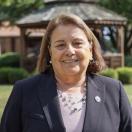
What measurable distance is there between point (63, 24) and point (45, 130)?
72 cm

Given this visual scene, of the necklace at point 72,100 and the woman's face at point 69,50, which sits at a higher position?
the woman's face at point 69,50

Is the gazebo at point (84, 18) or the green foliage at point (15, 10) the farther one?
the green foliage at point (15, 10)

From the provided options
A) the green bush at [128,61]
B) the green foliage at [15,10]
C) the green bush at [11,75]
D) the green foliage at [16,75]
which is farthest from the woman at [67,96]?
the green foliage at [15,10]

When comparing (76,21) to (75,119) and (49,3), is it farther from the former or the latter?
(49,3)

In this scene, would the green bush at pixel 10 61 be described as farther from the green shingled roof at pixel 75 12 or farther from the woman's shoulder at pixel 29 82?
the woman's shoulder at pixel 29 82

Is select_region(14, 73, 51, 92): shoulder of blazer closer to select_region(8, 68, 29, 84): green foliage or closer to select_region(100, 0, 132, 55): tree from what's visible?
select_region(8, 68, 29, 84): green foliage

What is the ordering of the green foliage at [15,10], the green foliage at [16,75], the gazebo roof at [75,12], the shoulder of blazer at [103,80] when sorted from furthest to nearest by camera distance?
the green foliage at [15,10] < the gazebo roof at [75,12] < the green foliage at [16,75] < the shoulder of blazer at [103,80]

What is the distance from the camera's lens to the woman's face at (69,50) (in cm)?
374

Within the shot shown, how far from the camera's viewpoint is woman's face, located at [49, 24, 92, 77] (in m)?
3.74

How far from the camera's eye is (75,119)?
3717 millimetres

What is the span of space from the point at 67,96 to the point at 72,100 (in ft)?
0.14

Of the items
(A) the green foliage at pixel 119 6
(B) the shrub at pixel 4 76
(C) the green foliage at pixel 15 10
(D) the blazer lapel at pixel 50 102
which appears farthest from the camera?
(C) the green foliage at pixel 15 10

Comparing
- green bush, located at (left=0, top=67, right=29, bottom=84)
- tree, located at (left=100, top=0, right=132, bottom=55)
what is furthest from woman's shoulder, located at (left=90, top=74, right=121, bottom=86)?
tree, located at (left=100, top=0, right=132, bottom=55)

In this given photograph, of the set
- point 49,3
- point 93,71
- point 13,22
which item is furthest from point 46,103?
point 13,22
